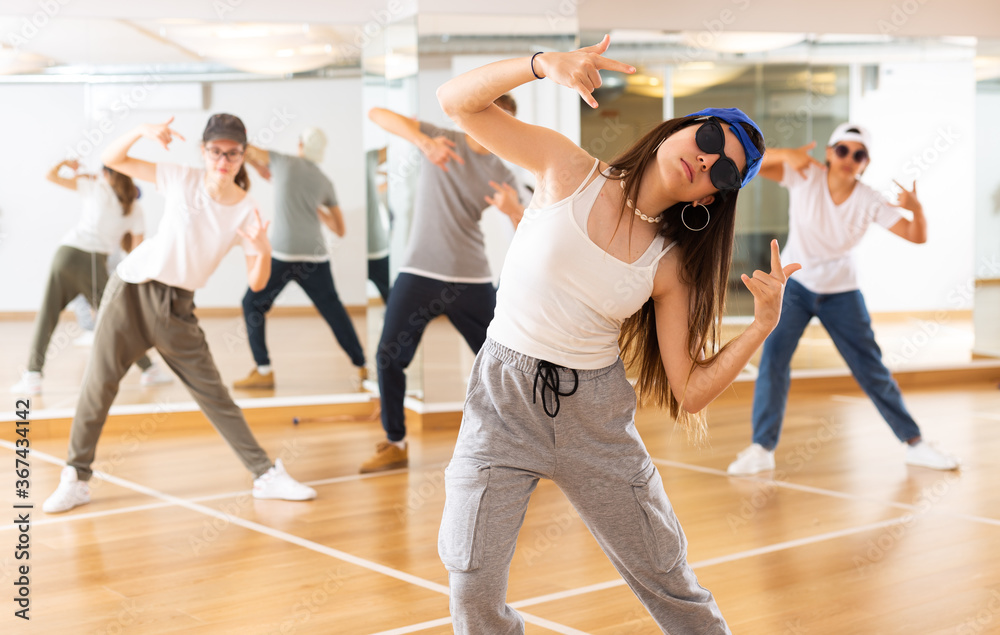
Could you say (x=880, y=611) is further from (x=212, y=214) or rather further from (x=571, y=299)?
(x=212, y=214)

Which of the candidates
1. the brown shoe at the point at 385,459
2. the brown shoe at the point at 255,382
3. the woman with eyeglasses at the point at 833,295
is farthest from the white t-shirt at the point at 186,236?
the woman with eyeglasses at the point at 833,295

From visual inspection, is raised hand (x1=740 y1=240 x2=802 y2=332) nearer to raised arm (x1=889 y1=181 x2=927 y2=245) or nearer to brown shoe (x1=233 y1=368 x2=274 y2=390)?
raised arm (x1=889 y1=181 x2=927 y2=245)

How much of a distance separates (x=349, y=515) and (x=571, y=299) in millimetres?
2349

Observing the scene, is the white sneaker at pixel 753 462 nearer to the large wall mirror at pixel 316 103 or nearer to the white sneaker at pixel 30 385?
the large wall mirror at pixel 316 103

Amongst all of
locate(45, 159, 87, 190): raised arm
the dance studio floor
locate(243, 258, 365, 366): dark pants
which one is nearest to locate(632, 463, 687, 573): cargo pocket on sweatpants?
the dance studio floor

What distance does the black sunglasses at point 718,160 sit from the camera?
6.01ft

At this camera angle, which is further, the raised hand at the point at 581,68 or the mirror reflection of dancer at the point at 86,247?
the mirror reflection of dancer at the point at 86,247

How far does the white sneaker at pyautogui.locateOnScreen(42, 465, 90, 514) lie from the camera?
3.99 m

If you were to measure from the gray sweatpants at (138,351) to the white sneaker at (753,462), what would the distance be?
232cm

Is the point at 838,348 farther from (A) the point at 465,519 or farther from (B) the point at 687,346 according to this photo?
(A) the point at 465,519

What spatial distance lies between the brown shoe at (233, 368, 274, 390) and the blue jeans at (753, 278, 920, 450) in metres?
2.86

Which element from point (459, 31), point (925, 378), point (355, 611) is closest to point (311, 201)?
point (459, 31)

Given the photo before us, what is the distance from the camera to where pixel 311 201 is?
5.93 metres

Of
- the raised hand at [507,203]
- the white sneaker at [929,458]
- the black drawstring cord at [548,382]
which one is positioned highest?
the raised hand at [507,203]
